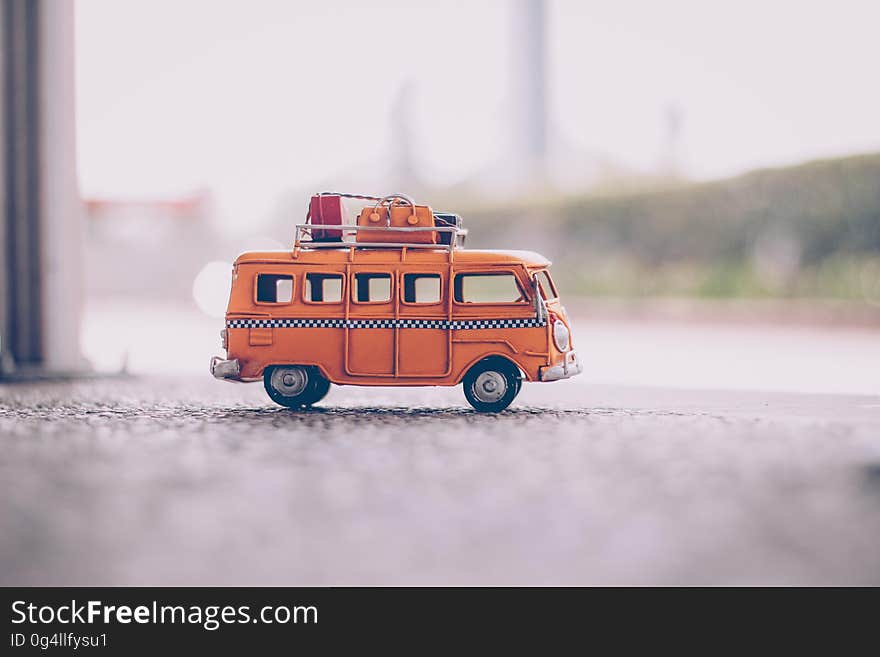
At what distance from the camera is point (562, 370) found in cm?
725

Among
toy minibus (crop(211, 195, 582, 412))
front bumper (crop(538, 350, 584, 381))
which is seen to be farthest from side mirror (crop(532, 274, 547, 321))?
front bumper (crop(538, 350, 584, 381))

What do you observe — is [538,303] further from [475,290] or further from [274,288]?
[274,288]

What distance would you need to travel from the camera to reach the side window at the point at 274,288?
769 cm

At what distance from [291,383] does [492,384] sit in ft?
5.56

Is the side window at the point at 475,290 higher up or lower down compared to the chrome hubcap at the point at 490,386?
higher up

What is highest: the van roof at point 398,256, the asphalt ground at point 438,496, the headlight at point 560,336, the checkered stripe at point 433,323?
the van roof at point 398,256

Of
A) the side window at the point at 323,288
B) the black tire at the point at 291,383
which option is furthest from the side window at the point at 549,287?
the black tire at the point at 291,383

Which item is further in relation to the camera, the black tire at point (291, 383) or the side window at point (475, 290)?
the black tire at point (291, 383)

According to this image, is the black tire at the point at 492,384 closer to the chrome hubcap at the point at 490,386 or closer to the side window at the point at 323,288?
the chrome hubcap at the point at 490,386

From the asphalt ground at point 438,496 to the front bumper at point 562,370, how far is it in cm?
37

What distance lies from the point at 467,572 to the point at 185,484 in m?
2.09

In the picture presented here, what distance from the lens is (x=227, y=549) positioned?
159 inches

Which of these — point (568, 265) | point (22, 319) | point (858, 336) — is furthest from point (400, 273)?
point (568, 265)
